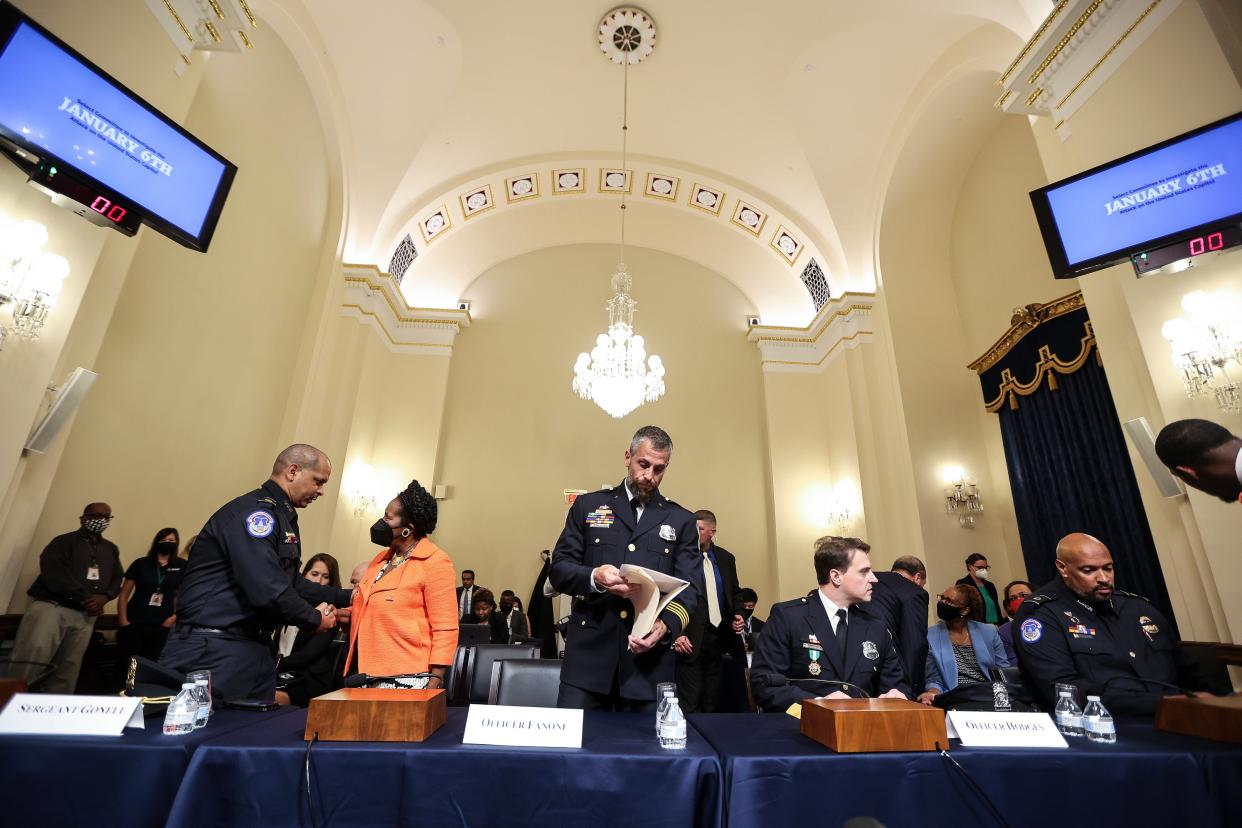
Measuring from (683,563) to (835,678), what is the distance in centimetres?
69

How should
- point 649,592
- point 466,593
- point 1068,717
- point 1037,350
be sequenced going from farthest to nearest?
point 466,593, point 1037,350, point 649,592, point 1068,717

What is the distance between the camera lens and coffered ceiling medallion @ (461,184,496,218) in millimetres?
8148

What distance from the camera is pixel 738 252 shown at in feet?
29.6

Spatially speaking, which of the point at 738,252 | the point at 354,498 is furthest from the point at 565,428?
the point at 738,252

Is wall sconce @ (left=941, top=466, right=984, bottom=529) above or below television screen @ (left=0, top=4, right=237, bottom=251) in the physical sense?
below

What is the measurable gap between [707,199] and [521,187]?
265cm

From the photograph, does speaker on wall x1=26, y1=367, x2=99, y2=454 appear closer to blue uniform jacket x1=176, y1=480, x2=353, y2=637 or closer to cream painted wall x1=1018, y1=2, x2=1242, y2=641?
blue uniform jacket x1=176, y1=480, x2=353, y2=637

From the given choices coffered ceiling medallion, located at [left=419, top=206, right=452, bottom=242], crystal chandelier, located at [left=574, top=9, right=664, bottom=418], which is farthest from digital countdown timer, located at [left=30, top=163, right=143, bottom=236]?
coffered ceiling medallion, located at [left=419, top=206, right=452, bottom=242]

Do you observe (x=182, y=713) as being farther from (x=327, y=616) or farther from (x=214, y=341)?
(x=214, y=341)

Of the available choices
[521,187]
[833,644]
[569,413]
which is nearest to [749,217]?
[521,187]

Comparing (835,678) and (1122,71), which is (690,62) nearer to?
(1122,71)

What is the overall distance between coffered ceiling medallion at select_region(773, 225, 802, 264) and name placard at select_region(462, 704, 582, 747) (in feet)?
26.3

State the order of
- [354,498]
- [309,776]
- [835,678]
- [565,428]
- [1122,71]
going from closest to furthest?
[309,776], [835,678], [1122,71], [354,498], [565,428]

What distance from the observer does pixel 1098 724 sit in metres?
1.42
